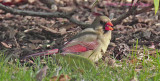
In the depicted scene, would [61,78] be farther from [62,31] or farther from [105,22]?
[62,31]

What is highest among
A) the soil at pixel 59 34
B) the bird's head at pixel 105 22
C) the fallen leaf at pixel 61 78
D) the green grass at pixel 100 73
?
the bird's head at pixel 105 22

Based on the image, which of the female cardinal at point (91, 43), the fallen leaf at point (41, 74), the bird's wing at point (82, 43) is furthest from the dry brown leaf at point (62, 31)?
the fallen leaf at point (41, 74)

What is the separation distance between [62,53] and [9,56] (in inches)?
29.6

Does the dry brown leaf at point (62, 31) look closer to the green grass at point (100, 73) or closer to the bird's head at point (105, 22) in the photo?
the bird's head at point (105, 22)

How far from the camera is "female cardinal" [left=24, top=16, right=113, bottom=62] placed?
13.3 feet

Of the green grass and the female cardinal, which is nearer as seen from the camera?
the green grass

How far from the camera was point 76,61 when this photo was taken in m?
3.67

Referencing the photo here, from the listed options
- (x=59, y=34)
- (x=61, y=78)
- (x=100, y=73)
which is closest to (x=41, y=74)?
(x=61, y=78)

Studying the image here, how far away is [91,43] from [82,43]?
12cm

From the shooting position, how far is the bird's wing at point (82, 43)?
405 cm

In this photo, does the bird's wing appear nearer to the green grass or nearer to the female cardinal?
the female cardinal

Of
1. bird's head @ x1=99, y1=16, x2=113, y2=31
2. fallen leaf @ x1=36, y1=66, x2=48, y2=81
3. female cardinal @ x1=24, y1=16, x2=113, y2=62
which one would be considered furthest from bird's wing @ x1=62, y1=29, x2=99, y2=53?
fallen leaf @ x1=36, y1=66, x2=48, y2=81

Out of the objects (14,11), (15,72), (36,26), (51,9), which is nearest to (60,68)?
(15,72)

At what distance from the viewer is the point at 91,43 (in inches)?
164
